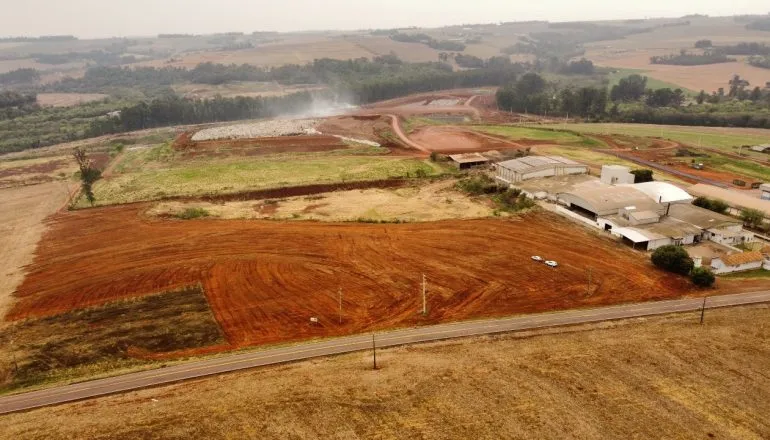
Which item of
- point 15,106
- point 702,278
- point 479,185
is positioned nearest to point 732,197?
point 702,278

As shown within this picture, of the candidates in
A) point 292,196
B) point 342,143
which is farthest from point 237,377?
point 342,143

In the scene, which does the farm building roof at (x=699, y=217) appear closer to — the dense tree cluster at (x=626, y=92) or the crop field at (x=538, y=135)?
the crop field at (x=538, y=135)

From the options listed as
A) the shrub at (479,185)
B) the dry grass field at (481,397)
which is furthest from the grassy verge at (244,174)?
the dry grass field at (481,397)

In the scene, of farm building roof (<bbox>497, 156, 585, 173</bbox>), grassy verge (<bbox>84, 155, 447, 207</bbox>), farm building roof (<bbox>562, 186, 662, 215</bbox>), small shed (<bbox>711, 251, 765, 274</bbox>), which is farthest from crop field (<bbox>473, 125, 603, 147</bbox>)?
small shed (<bbox>711, 251, 765, 274</bbox>)

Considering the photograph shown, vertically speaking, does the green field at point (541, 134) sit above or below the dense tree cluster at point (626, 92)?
below

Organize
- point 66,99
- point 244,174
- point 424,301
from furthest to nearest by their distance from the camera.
A: 1. point 66,99
2. point 244,174
3. point 424,301

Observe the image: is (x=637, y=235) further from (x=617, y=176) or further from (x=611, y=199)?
(x=617, y=176)
